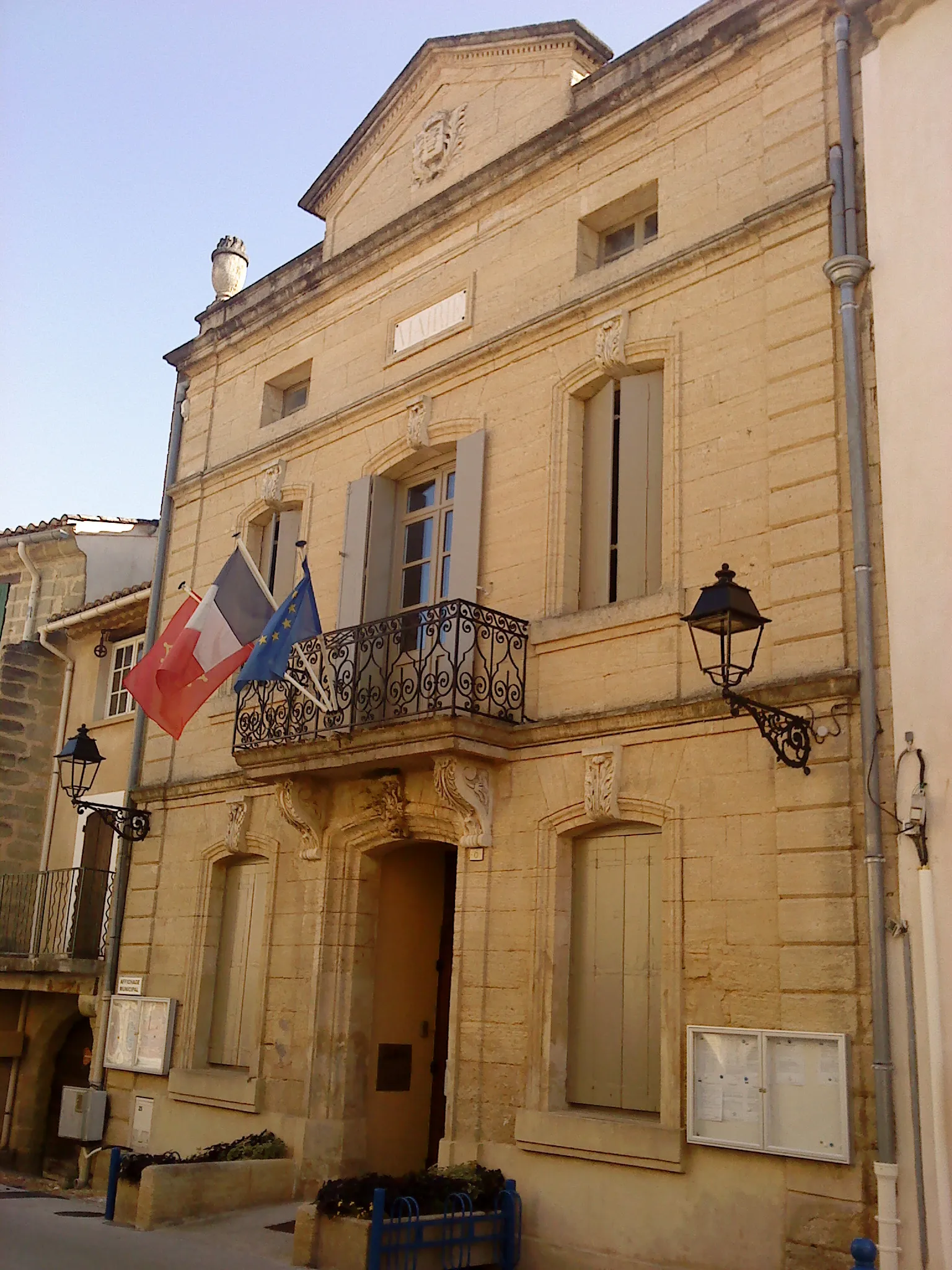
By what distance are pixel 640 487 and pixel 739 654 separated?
1.84 metres

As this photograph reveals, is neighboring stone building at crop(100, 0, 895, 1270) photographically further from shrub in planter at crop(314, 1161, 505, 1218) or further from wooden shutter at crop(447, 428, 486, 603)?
shrub in planter at crop(314, 1161, 505, 1218)

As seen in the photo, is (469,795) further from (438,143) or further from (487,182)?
(438,143)

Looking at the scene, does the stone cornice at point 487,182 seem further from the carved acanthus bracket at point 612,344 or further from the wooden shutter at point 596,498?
the wooden shutter at point 596,498

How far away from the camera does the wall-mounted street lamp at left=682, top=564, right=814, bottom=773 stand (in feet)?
23.8

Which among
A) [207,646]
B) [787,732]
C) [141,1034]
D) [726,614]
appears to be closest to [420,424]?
[207,646]

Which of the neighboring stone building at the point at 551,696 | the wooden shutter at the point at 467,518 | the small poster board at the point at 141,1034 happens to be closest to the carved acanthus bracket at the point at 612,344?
the neighboring stone building at the point at 551,696

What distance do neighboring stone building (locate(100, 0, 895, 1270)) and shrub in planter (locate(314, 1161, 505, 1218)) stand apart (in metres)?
0.35

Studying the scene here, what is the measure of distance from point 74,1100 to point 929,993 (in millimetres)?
8909

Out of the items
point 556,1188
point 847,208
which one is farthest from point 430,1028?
point 847,208

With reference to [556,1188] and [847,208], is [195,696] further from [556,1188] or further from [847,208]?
[847,208]

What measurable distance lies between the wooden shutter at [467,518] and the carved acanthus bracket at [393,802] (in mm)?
1543

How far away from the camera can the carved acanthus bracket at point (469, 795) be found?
30.5ft

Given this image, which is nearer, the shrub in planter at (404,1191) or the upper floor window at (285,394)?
the shrub in planter at (404,1191)

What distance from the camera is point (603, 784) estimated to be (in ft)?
28.9
